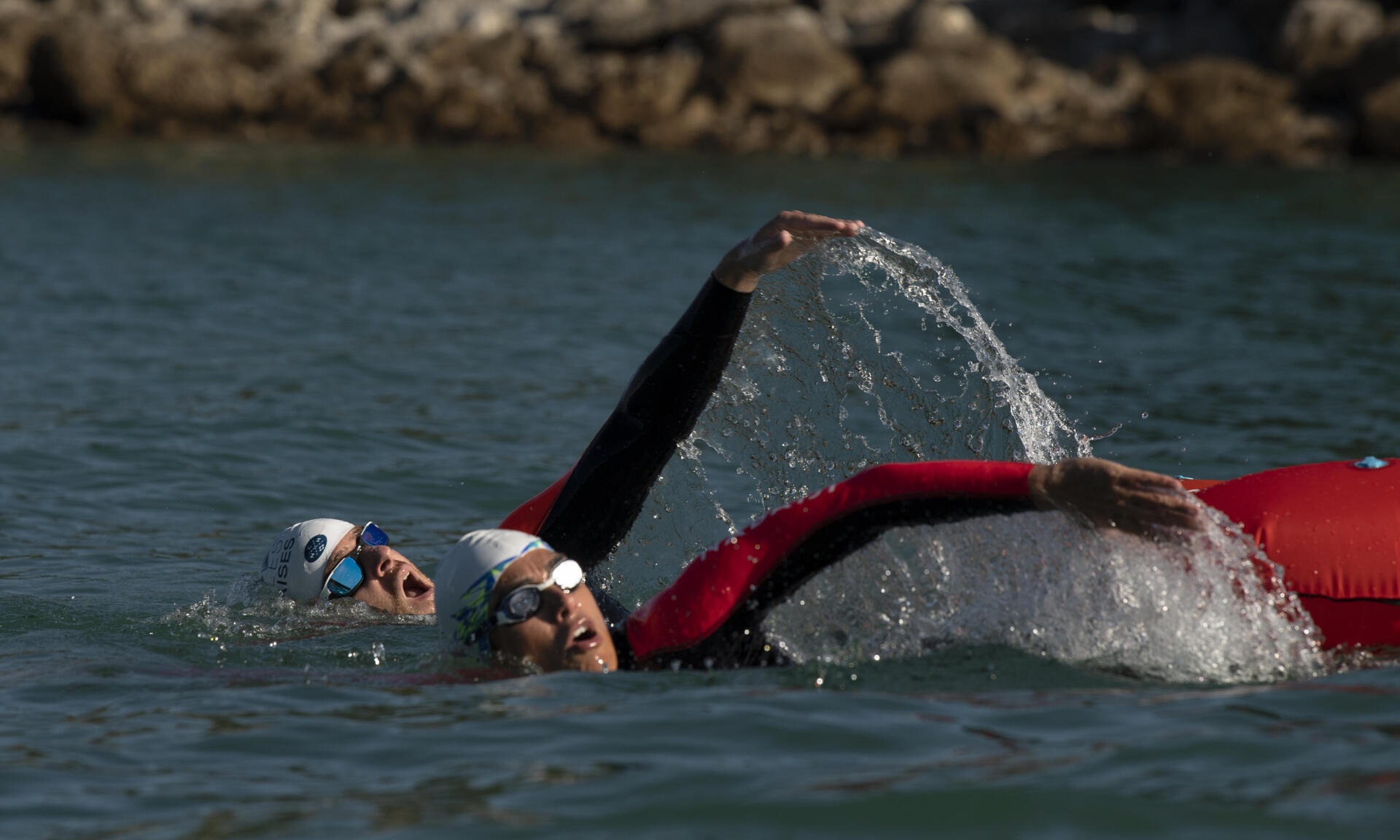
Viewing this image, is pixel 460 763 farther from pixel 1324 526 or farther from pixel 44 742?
pixel 1324 526

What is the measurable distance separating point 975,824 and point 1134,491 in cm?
91

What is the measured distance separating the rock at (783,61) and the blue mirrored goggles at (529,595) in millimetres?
23663

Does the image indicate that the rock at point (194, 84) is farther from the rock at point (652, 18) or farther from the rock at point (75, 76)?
the rock at point (652, 18)

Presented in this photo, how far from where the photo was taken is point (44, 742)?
4.05 m

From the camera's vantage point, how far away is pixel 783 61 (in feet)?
88.7

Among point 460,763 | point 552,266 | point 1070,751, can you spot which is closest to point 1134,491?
point 1070,751

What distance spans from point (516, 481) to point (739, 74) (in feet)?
67.3

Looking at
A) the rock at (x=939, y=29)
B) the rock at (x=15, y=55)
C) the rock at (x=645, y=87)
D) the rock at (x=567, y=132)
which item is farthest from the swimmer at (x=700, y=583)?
the rock at (x=15, y=55)

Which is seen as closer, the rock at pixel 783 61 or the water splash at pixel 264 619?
the water splash at pixel 264 619

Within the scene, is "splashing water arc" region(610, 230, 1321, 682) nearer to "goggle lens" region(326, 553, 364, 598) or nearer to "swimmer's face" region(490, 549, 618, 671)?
"swimmer's face" region(490, 549, 618, 671)

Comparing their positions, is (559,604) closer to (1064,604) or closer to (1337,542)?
(1064,604)

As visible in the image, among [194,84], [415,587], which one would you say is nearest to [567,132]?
[194,84]

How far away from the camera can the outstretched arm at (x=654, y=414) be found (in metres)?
4.64

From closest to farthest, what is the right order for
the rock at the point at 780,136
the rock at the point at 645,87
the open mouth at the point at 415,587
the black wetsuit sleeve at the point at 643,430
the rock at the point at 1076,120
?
the black wetsuit sleeve at the point at 643,430
the open mouth at the point at 415,587
the rock at the point at 1076,120
the rock at the point at 780,136
the rock at the point at 645,87
